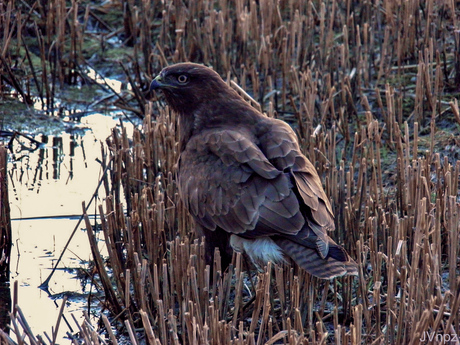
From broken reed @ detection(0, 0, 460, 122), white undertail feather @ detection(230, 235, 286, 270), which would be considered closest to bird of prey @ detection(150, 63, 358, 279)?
white undertail feather @ detection(230, 235, 286, 270)

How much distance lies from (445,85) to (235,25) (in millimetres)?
2432

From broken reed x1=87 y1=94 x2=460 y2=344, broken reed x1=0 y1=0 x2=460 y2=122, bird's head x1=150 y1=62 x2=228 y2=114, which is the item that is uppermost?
broken reed x1=0 y1=0 x2=460 y2=122

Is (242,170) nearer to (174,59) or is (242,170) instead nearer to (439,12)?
(174,59)

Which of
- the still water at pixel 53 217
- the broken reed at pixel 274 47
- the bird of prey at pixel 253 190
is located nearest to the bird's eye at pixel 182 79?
the bird of prey at pixel 253 190

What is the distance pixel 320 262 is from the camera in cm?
427

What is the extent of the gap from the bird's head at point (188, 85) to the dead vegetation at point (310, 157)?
1.86 ft

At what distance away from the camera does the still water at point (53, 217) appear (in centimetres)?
513

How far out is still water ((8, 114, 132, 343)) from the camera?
5133mm

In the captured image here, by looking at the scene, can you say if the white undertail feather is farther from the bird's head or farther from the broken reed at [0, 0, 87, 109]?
the broken reed at [0, 0, 87, 109]

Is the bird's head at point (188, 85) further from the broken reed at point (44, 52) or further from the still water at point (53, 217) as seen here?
the broken reed at point (44, 52)

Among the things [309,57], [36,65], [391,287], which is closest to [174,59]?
[309,57]

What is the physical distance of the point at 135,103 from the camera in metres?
8.57

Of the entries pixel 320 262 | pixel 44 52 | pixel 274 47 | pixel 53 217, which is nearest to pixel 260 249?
pixel 320 262

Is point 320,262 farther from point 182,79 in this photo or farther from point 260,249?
point 182,79
